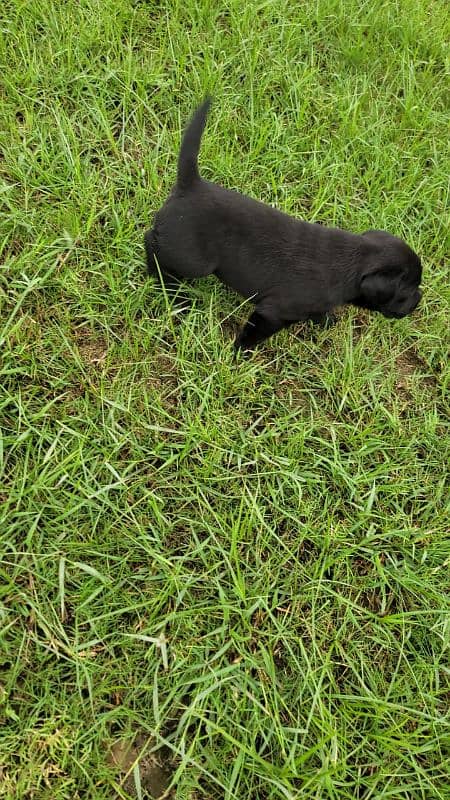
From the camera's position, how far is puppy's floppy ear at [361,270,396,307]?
250 cm

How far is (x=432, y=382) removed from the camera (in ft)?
9.75

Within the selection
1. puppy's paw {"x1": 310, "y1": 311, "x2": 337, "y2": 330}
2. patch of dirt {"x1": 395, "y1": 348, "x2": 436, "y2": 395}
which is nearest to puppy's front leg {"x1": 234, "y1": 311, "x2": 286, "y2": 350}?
puppy's paw {"x1": 310, "y1": 311, "x2": 337, "y2": 330}

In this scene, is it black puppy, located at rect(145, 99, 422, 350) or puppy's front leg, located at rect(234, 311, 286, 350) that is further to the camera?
puppy's front leg, located at rect(234, 311, 286, 350)

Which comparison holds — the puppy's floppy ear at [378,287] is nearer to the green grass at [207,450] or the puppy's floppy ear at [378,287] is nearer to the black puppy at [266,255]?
the black puppy at [266,255]

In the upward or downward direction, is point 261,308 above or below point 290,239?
below

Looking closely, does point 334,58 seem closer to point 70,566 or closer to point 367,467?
point 367,467

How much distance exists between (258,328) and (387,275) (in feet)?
2.05

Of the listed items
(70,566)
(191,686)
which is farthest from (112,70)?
(191,686)

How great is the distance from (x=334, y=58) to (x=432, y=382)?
239 cm

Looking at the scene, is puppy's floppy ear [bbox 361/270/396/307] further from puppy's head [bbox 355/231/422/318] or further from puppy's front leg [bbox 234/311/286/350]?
puppy's front leg [bbox 234/311/286/350]

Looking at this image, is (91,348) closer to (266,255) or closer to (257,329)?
(257,329)

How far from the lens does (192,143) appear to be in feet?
7.41

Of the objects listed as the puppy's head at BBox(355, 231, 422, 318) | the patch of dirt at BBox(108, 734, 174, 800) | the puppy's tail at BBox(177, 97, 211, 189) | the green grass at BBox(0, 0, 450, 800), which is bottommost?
the patch of dirt at BBox(108, 734, 174, 800)

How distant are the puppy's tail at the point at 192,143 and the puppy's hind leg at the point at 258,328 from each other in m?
0.66
